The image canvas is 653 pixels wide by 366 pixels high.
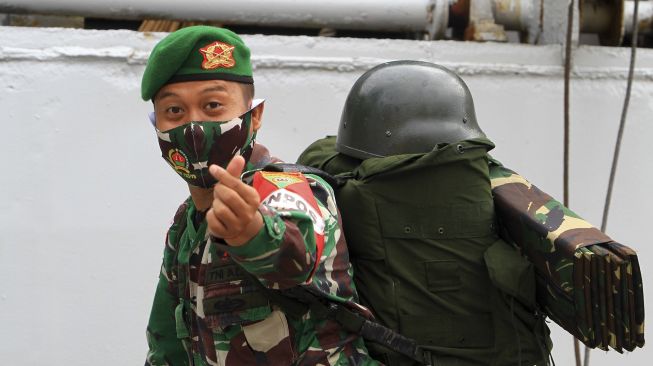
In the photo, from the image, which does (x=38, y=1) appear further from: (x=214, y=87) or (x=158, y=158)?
(x=214, y=87)

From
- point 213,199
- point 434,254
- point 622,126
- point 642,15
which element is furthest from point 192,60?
point 642,15

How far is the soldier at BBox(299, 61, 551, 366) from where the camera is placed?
2.16 metres

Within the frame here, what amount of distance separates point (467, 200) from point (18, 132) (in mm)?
1983

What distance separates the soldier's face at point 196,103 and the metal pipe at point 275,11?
1.82 m

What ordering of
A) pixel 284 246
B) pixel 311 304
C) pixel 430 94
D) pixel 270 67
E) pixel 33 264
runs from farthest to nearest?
pixel 270 67 → pixel 33 264 → pixel 430 94 → pixel 311 304 → pixel 284 246

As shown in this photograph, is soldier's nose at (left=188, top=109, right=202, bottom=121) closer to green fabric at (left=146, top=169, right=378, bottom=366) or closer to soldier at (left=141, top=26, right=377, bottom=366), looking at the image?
soldier at (left=141, top=26, right=377, bottom=366)

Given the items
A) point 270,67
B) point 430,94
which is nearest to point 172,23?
point 270,67

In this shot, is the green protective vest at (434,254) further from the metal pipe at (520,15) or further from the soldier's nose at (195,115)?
the metal pipe at (520,15)

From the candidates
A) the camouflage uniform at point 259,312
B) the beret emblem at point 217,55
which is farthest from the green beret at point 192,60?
the camouflage uniform at point 259,312

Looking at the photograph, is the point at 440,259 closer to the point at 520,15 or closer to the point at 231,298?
the point at 231,298

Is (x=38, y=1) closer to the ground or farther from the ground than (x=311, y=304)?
farther from the ground

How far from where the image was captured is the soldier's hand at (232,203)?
64.9 inches

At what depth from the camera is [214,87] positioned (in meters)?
2.08

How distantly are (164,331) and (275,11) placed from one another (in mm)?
1828
